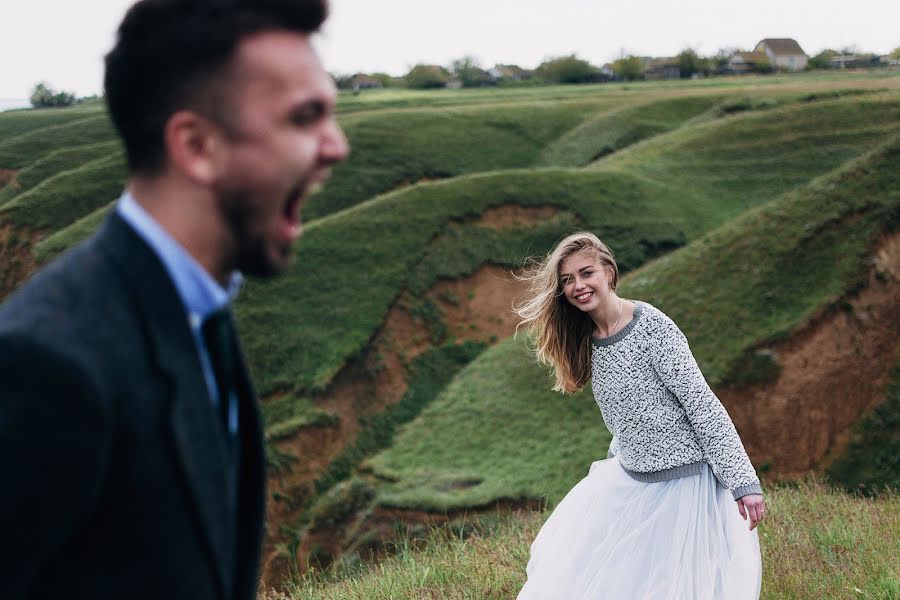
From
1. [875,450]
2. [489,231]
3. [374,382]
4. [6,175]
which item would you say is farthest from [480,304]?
[6,175]

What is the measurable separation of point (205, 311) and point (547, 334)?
4226mm

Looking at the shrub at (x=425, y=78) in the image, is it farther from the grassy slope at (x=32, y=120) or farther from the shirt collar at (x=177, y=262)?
the shirt collar at (x=177, y=262)

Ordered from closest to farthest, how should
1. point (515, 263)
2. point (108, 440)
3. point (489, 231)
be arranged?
point (108, 440)
point (515, 263)
point (489, 231)

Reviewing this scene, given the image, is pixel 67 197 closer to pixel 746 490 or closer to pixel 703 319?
pixel 703 319

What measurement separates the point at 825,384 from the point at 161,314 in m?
16.9

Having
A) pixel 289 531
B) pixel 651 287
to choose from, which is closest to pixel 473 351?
pixel 651 287

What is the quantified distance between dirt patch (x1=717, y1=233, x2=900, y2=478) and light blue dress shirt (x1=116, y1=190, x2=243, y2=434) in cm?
1581

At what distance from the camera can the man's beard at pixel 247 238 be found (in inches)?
67.9

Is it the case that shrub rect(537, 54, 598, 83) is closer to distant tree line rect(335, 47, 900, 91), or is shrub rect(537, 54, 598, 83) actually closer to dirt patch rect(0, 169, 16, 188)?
distant tree line rect(335, 47, 900, 91)

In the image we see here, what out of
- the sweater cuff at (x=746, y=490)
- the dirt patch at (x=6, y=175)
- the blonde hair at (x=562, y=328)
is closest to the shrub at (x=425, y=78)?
the dirt patch at (x=6, y=175)

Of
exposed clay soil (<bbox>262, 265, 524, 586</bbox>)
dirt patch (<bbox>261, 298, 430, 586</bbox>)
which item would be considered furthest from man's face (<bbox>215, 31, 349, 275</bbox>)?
dirt patch (<bbox>261, 298, 430, 586</bbox>)

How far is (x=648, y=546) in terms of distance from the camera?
5246mm

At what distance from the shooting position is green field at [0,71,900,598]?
17.6 metres

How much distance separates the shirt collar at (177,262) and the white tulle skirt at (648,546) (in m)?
4.10
